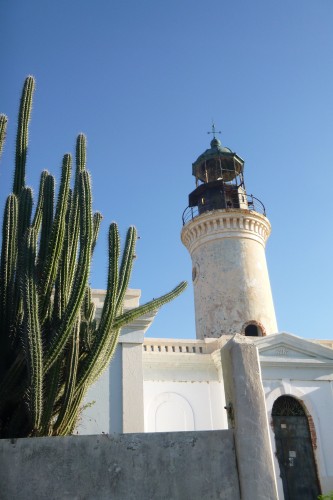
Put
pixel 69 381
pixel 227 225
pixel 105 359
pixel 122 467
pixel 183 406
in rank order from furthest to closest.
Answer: pixel 227 225
pixel 183 406
pixel 105 359
pixel 69 381
pixel 122 467

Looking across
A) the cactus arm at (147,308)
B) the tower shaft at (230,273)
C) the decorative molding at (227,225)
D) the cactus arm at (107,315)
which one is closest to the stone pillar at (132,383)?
the cactus arm at (147,308)

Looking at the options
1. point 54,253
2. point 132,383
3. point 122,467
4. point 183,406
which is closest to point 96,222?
point 54,253

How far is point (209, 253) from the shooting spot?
65.9ft

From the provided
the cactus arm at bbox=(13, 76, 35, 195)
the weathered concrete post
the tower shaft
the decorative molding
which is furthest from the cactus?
the decorative molding

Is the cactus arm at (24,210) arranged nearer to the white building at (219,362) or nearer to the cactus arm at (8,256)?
the cactus arm at (8,256)

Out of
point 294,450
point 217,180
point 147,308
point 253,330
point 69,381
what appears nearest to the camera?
point 69,381

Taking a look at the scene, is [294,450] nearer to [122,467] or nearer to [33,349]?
[122,467]

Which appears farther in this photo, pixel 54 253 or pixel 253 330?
pixel 253 330

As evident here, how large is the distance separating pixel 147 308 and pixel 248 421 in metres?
2.23

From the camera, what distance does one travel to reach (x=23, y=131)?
24.4ft

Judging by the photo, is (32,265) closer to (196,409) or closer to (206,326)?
(196,409)

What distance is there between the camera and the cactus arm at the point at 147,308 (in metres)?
6.62

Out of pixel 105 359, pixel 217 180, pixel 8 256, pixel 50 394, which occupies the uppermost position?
pixel 217 180

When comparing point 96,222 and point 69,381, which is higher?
point 96,222
